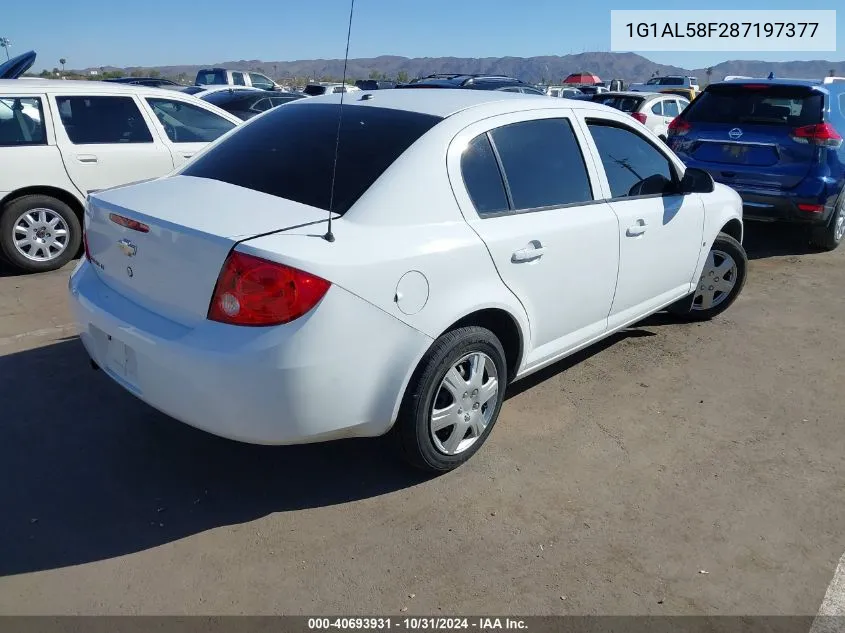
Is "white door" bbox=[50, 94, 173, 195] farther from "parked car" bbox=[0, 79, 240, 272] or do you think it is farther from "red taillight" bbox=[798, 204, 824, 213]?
"red taillight" bbox=[798, 204, 824, 213]

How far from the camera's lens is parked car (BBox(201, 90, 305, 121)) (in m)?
12.5

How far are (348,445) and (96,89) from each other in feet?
16.0

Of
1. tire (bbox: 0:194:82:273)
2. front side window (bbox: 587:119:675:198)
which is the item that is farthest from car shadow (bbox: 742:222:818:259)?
tire (bbox: 0:194:82:273)

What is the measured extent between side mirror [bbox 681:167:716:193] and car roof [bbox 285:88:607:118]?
2.80ft

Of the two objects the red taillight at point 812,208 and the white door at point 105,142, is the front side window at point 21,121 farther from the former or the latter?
the red taillight at point 812,208

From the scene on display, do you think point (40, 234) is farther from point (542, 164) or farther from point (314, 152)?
point (542, 164)

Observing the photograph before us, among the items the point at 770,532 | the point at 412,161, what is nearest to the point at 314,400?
the point at 412,161

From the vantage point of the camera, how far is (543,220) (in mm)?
3428

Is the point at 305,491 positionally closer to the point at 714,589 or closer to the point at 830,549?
the point at 714,589

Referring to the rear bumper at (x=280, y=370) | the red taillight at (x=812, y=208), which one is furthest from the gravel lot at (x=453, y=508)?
the red taillight at (x=812, y=208)

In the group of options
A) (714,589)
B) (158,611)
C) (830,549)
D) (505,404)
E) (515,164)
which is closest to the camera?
(158,611)

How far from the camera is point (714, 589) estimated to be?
263 cm

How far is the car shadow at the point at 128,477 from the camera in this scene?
282 cm

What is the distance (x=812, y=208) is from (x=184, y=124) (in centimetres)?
631
